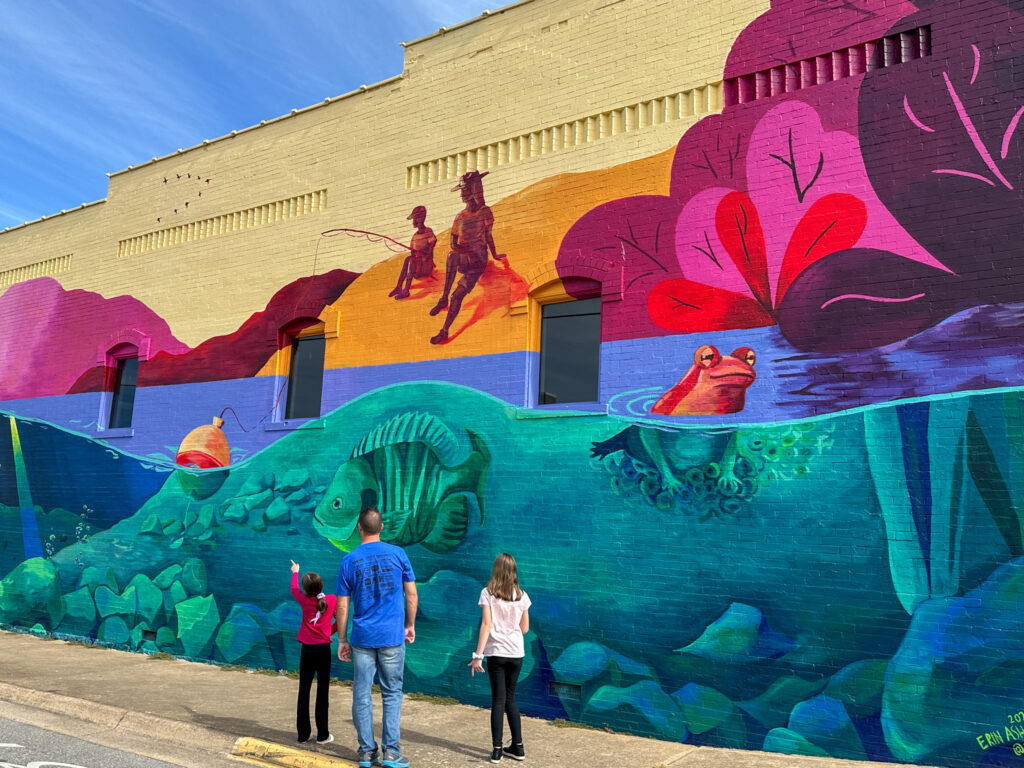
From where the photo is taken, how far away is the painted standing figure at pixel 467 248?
9359 millimetres

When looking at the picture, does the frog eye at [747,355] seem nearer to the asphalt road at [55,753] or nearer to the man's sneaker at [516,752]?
the man's sneaker at [516,752]

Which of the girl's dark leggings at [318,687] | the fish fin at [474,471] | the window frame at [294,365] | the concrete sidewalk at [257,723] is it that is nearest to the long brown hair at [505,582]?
the concrete sidewalk at [257,723]

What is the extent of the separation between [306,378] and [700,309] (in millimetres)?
5697

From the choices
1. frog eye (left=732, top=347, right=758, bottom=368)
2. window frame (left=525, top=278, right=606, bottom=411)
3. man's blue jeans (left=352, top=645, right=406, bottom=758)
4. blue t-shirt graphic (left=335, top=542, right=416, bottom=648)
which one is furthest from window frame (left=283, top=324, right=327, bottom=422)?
frog eye (left=732, top=347, right=758, bottom=368)

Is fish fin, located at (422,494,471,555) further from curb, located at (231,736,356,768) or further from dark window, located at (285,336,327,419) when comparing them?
curb, located at (231,736,356,768)

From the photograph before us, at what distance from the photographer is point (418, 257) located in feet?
32.6

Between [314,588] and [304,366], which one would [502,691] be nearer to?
[314,588]

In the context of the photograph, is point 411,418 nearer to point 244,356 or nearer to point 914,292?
point 244,356

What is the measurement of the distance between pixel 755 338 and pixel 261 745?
5416 mm

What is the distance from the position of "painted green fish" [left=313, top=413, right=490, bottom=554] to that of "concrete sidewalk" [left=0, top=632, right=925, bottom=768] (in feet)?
5.82

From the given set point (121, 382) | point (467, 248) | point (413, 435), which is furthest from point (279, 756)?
point (121, 382)

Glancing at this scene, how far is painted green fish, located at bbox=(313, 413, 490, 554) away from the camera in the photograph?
898cm

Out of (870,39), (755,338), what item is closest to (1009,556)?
(755,338)

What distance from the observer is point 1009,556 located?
6.07 metres
